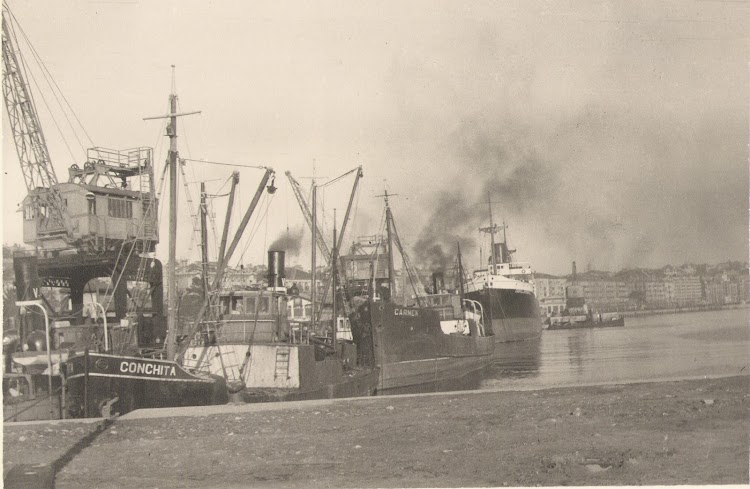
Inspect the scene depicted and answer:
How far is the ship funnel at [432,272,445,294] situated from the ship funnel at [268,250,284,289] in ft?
66.3

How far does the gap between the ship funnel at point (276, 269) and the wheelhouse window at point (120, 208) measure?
520cm

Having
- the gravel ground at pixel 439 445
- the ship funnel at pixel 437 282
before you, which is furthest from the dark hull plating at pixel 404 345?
the gravel ground at pixel 439 445

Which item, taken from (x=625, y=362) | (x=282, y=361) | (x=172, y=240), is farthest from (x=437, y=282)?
(x=172, y=240)

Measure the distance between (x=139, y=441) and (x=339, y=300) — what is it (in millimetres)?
26770

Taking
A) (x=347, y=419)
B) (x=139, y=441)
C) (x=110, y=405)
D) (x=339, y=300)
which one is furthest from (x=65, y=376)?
(x=339, y=300)

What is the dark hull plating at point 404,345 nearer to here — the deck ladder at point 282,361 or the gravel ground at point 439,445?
the deck ladder at point 282,361

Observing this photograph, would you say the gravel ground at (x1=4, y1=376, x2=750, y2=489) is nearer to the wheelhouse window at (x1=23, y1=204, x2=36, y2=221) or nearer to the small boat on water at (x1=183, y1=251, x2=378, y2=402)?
the small boat on water at (x1=183, y1=251, x2=378, y2=402)

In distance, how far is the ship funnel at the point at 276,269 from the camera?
2548cm

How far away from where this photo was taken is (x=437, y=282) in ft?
155

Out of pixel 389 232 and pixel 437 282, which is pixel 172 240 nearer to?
pixel 389 232

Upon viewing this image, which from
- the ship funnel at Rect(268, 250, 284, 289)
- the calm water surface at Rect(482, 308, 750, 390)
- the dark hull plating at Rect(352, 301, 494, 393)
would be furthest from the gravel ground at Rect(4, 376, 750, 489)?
the dark hull plating at Rect(352, 301, 494, 393)

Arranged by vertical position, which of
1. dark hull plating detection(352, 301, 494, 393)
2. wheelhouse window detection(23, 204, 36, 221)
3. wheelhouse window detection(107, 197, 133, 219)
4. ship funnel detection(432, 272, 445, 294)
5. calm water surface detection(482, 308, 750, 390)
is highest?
wheelhouse window detection(107, 197, 133, 219)

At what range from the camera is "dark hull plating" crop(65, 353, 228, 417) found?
14.7m

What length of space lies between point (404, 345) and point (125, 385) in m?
16.7
